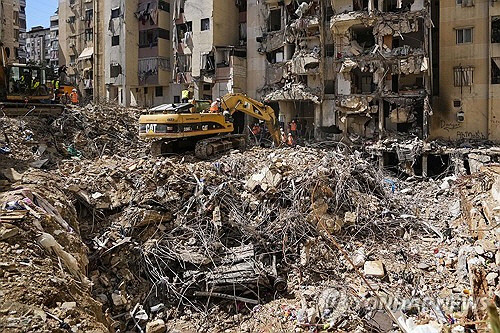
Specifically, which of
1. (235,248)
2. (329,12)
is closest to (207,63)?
(329,12)

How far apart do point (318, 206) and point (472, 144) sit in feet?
52.6

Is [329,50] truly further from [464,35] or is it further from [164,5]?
[164,5]

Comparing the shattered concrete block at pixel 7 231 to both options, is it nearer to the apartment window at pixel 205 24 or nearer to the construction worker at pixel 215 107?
the construction worker at pixel 215 107

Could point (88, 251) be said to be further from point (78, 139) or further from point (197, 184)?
point (78, 139)

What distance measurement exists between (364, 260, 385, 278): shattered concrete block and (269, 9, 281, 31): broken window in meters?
21.9

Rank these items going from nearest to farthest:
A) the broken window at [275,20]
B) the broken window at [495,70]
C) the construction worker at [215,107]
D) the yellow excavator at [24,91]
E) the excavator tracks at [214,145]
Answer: the excavator tracks at [214,145] < the construction worker at [215,107] < the yellow excavator at [24,91] < the broken window at [495,70] < the broken window at [275,20]

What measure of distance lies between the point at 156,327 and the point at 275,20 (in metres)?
24.7

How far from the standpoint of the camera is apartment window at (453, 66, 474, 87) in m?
24.2

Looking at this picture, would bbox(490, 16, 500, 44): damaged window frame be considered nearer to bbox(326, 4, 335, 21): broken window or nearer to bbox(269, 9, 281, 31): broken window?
bbox(326, 4, 335, 21): broken window

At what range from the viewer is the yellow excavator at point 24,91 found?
17.0 m

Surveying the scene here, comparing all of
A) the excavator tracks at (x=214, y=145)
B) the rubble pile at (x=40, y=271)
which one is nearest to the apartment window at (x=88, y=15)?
the excavator tracks at (x=214, y=145)

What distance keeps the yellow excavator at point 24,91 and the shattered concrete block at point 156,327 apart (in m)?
12.1

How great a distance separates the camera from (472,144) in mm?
23047

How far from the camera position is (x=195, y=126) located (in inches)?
559
